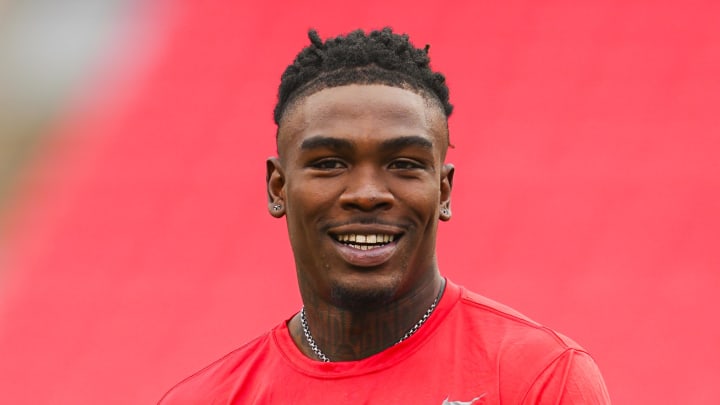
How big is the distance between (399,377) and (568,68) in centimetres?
614

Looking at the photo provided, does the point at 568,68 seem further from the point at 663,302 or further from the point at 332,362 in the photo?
the point at 332,362

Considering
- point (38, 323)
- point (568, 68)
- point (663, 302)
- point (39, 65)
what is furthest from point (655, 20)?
point (39, 65)

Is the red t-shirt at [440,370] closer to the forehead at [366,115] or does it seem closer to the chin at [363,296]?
the chin at [363,296]

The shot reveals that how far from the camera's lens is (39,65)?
51.0ft

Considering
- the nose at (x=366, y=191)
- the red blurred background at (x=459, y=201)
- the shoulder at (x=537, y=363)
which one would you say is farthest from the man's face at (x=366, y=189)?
the red blurred background at (x=459, y=201)

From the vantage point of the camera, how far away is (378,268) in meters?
3.21

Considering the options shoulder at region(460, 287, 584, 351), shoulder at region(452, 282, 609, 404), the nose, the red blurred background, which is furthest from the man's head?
the red blurred background

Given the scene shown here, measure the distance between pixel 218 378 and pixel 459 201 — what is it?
500cm

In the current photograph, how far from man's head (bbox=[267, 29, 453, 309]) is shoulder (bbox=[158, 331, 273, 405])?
0.29 metres

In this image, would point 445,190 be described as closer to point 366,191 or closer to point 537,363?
point 366,191

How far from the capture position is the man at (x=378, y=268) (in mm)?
3146

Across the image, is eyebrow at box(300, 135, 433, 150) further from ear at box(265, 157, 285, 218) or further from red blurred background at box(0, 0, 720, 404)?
red blurred background at box(0, 0, 720, 404)

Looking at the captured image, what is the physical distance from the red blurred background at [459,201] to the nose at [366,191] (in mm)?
4155

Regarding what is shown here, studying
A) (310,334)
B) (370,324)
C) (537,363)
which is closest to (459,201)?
(310,334)
